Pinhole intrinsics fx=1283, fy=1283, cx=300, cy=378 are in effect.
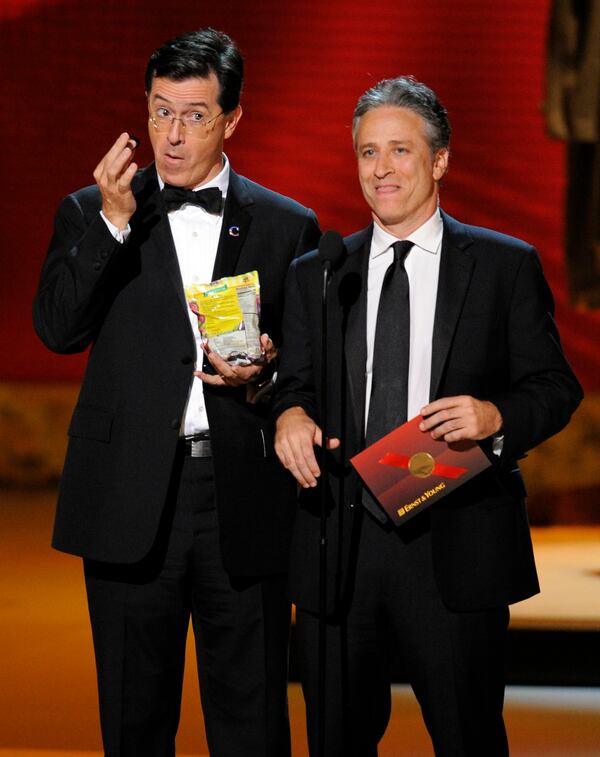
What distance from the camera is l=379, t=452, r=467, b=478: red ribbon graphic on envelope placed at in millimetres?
2057

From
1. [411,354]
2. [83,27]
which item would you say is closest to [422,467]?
[411,354]

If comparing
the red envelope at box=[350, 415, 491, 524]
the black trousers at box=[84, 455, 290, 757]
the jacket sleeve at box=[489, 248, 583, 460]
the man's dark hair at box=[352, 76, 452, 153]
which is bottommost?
the black trousers at box=[84, 455, 290, 757]

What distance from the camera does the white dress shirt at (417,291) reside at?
7.18ft

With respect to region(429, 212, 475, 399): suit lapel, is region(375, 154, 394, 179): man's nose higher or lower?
higher

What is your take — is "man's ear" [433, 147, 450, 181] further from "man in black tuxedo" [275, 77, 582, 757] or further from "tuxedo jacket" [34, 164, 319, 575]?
"tuxedo jacket" [34, 164, 319, 575]

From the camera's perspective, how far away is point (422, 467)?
2.07 meters

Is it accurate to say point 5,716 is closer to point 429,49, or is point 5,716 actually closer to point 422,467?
point 422,467

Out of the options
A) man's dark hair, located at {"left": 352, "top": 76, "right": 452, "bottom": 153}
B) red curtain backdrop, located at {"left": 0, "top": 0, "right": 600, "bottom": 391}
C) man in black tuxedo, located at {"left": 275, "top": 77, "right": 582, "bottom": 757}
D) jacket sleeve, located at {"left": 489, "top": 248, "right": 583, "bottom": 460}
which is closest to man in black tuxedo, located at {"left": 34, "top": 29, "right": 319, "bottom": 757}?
man in black tuxedo, located at {"left": 275, "top": 77, "right": 582, "bottom": 757}

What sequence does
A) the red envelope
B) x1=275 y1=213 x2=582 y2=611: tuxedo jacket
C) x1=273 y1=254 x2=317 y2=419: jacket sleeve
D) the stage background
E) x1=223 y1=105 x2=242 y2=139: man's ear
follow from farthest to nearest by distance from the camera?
the stage background < x1=223 y1=105 x2=242 y2=139: man's ear < x1=273 y1=254 x2=317 y2=419: jacket sleeve < x1=275 y1=213 x2=582 y2=611: tuxedo jacket < the red envelope

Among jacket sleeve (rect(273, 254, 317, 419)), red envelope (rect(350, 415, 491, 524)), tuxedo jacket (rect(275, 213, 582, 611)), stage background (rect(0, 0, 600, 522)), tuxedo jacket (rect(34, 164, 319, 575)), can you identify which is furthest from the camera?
stage background (rect(0, 0, 600, 522))

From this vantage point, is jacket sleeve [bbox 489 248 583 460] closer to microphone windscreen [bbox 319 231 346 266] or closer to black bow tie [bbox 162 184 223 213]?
microphone windscreen [bbox 319 231 346 266]

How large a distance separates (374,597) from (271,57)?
491 centimetres

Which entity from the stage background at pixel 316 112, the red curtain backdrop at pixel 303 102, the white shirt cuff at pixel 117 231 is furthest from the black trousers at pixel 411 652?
the red curtain backdrop at pixel 303 102

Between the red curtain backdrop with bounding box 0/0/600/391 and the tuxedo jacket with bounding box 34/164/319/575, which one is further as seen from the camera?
the red curtain backdrop with bounding box 0/0/600/391
